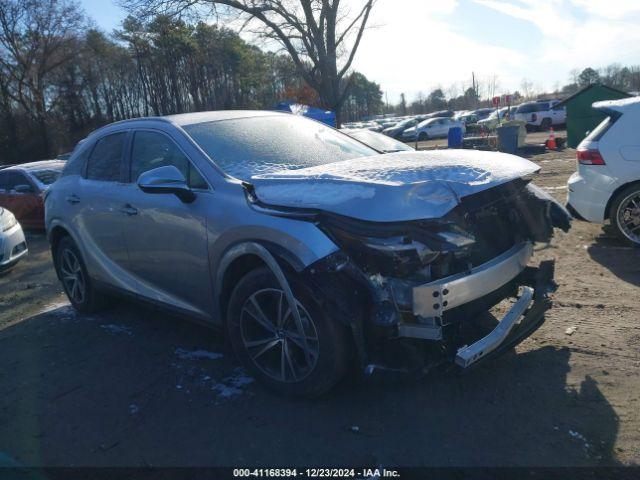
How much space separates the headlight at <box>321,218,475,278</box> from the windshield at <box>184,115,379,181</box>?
1.07 m

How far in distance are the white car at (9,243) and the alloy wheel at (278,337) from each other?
545cm

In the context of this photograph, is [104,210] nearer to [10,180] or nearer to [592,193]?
[592,193]

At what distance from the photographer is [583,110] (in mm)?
16844

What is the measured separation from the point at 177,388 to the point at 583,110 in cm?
1707

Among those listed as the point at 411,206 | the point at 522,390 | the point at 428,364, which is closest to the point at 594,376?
the point at 522,390

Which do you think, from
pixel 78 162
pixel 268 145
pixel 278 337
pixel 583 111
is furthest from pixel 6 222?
pixel 583 111

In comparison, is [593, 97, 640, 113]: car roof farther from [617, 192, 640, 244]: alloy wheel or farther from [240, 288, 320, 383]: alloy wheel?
[240, 288, 320, 383]: alloy wheel

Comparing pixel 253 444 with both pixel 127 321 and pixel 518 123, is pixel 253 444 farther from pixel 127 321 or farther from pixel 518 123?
pixel 518 123

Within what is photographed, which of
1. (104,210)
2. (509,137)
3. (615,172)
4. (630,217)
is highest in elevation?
Answer: (104,210)

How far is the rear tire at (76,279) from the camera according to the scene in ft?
17.1

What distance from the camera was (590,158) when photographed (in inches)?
239

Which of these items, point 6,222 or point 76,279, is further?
point 6,222

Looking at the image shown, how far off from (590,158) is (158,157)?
15.8ft

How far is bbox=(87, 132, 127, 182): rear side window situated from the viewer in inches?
184
